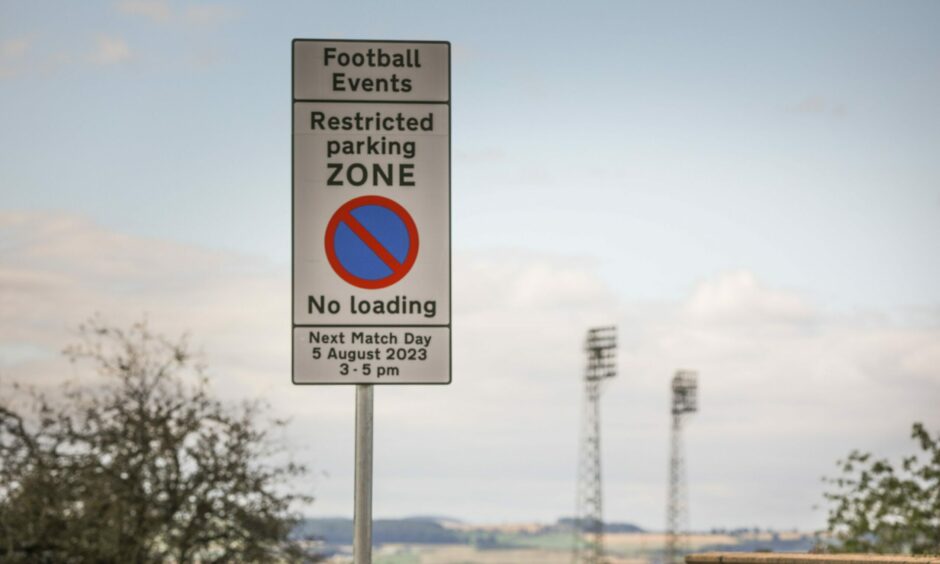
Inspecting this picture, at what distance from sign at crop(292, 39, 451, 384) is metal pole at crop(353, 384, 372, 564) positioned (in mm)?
195

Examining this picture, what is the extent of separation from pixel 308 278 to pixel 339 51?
2.71 feet

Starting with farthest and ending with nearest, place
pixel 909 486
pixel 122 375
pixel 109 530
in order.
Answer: pixel 909 486 < pixel 122 375 < pixel 109 530

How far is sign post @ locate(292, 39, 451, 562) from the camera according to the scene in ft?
16.7

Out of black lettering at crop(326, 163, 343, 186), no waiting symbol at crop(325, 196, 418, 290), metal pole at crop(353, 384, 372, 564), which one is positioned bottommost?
metal pole at crop(353, 384, 372, 564)

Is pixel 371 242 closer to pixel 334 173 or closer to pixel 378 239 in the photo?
pixel 378 239

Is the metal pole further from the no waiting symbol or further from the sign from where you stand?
the no waiting symbol

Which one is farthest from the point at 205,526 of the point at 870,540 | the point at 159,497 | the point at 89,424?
the point at 870,540

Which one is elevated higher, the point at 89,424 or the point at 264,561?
the point at 89,424

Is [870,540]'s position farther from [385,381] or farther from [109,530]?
[385,381]

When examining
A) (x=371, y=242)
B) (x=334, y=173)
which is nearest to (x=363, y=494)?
(x=371, y=242)

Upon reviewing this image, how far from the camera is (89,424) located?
17.2 metres

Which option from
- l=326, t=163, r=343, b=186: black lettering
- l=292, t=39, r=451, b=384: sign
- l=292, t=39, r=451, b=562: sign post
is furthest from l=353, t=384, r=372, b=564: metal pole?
l=326, t=163, r=343, b=186: black lettering

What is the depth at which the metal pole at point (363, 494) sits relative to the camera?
4.95m

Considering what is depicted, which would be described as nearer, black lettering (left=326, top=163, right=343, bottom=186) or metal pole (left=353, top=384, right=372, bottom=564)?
metal pole (left=353, top=384, right=372, bottom=564)
